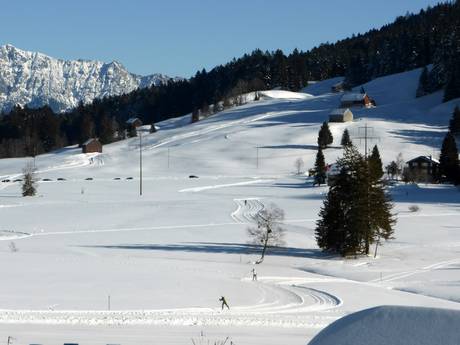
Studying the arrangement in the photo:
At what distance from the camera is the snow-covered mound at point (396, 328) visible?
4699mm

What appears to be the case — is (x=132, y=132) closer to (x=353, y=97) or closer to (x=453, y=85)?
(x=353, y=97)

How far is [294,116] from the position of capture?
154 meters

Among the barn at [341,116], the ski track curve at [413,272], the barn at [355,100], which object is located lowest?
the ski track curve at [413,272]

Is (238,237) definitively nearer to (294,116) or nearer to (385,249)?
(385,249)

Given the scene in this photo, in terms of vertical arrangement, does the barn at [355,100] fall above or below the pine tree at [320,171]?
above

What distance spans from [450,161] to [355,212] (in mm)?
47650

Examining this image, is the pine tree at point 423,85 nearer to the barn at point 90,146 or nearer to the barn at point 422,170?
the barn at point 422,170

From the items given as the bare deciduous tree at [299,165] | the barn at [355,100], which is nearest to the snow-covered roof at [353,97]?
the barn at [355,100]

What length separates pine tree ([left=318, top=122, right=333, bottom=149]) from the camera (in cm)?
11444

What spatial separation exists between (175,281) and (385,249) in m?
21.6

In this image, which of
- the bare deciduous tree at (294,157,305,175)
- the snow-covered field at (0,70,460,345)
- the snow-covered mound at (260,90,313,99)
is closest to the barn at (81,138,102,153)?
the snow-covered field at (0,70,460,345)

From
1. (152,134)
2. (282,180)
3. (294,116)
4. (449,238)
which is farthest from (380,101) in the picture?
(449,238)

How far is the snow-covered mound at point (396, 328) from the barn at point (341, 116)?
134 m

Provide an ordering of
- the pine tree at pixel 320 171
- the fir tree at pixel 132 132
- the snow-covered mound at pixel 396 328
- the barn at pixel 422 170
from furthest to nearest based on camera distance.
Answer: the fir tree at pixel 132 132 → the barn at pixel 422 170 → the pine tree at pixel 320 171 → the snow-covered mound at pixel 396 328
